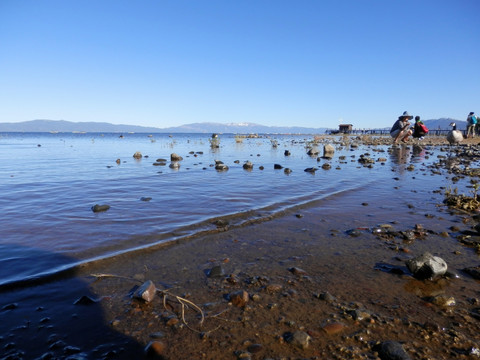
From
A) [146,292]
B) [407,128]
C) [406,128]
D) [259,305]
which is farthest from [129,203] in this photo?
[407,128]

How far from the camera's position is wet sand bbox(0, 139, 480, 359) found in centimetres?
297

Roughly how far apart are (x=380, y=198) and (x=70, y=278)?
9.57 meters

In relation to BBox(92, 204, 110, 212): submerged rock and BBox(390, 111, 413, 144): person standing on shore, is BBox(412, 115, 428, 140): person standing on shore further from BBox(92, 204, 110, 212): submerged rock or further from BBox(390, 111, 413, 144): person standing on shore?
BBox(92, 204, 110, 212): submerged rock

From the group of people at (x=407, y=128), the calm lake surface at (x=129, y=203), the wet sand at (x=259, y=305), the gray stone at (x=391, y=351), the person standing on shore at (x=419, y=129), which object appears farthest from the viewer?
the group of people at (x=407, y=128)

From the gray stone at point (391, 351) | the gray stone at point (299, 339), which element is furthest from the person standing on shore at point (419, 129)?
the gray stone at point (299, 339)

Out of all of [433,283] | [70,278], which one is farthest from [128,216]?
[433,283]

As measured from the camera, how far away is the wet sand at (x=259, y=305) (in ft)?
9.75

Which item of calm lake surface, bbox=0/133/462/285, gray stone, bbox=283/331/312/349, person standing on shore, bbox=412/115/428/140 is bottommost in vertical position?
calm lake surface, bbox=0/133/462/285

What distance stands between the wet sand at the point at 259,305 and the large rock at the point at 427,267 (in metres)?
0.12

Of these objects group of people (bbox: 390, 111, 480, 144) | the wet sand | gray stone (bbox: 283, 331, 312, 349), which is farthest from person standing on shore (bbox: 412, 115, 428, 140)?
gray stone (bbox: 283, 331, 312, 349)

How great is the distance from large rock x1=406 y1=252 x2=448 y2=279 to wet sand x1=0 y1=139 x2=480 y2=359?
0.12m

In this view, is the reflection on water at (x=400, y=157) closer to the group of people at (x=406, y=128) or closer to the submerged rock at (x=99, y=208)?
the group of people at (x=406, y=128)

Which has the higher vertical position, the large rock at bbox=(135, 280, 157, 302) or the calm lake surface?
the large rock at bbox=(135, 280, 157, 302)

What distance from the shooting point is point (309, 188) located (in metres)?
12.0
